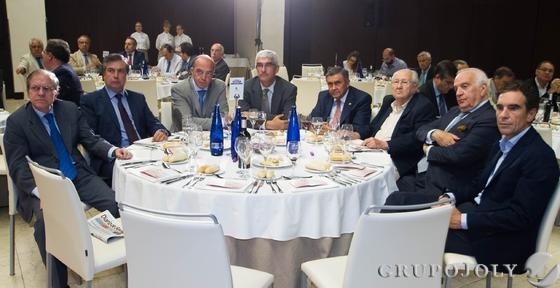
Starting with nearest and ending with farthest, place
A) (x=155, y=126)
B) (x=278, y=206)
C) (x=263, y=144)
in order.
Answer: (x=278, y=206) → (x=263, y=144) → (x=155, y=126)

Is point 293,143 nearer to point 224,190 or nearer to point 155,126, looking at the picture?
point 224,190

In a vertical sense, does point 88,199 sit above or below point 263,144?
below

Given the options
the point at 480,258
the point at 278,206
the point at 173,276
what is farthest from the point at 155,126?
the point at 480,258

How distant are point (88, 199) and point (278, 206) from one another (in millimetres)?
1504

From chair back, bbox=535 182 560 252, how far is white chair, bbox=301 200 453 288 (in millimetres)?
682

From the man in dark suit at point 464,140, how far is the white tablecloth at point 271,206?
792 millimetres

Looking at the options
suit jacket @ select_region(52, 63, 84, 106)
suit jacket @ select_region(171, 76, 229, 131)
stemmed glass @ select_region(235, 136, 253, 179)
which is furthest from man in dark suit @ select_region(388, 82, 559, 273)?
suit jacket @ select_region(52, 63, 84, 106)

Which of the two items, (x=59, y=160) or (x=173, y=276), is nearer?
(x=173, y=276)

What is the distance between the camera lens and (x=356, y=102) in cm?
435

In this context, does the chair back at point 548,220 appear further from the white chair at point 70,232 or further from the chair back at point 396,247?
the white chair at point 70,232

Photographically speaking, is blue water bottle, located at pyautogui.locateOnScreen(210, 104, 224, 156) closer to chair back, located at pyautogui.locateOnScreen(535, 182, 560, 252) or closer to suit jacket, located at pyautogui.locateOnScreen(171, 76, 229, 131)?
suit jacket, located at pyautogui.locateOnScreen(171, 76, 229, 131)

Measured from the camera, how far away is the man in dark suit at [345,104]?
429 centimetres

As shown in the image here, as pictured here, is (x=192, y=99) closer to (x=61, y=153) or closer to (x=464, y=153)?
(x=61, y=153)

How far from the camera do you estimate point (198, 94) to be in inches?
179
